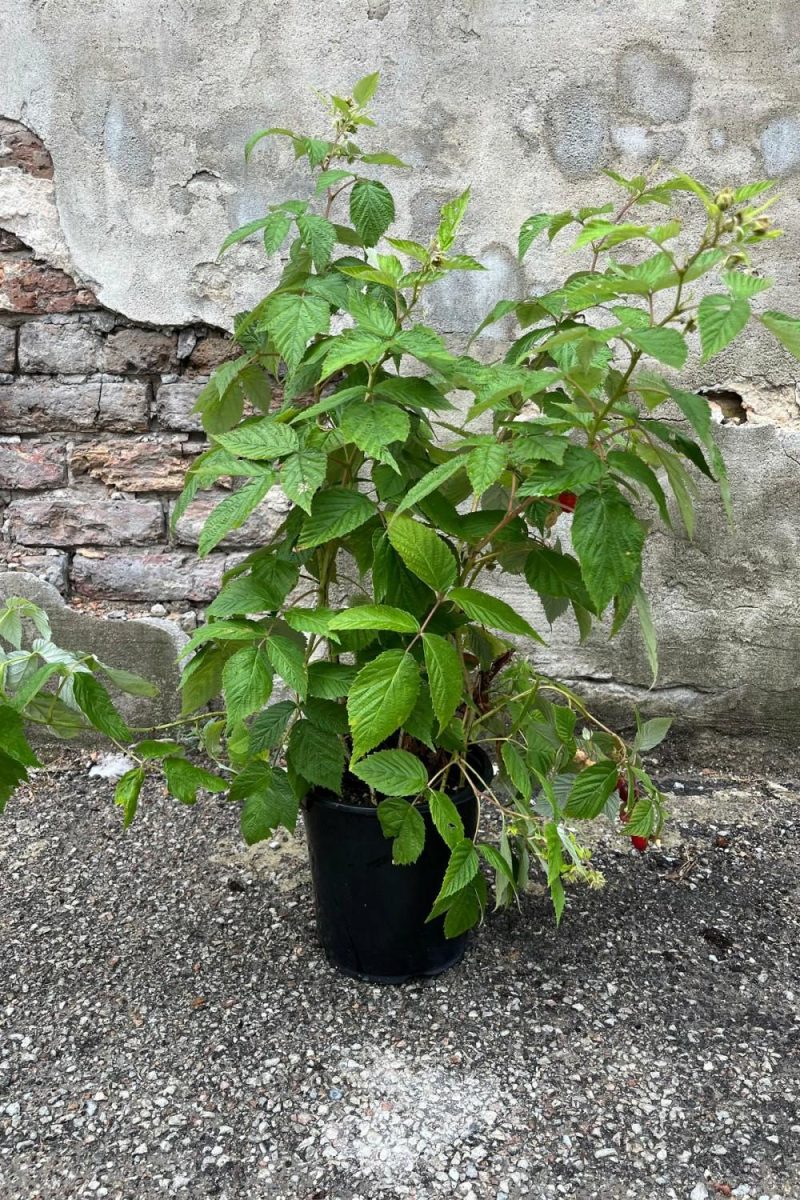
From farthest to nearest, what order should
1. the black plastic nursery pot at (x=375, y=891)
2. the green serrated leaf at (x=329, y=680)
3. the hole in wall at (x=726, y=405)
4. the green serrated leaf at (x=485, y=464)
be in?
the hole in wall at (x=726, y=405)
the black plastic nursery pot at (x=375, y=891)
the green serrated leaf at (x=329, y=680)
the green serrated leaf at (x=485, y=464)

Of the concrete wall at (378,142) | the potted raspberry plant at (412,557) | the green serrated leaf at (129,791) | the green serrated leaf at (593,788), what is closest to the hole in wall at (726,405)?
the concrete wall at (378,142)

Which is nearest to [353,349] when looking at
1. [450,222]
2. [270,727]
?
[450,222]

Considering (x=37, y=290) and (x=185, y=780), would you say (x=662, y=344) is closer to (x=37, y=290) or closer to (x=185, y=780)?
(x=185, y=780)

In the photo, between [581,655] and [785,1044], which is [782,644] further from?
[785,1044]

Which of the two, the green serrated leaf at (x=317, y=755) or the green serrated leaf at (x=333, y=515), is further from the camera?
the green serrated leaf at (x=317, y=755)

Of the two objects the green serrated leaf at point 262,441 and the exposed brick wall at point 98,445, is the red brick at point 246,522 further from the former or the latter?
the green serrated leaf at point 262,441

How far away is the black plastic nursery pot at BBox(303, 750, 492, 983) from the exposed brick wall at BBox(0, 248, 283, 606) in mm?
1050

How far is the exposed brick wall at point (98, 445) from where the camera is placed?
246 centimetres

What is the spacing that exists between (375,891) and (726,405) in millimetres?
1532

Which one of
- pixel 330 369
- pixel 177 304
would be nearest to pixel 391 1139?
pixel 330 369

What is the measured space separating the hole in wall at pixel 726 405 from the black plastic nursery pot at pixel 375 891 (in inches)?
48.0

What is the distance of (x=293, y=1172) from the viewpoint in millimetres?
1370

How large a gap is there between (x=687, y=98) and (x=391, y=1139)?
226 centimetres

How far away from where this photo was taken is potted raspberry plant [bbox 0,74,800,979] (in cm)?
127
